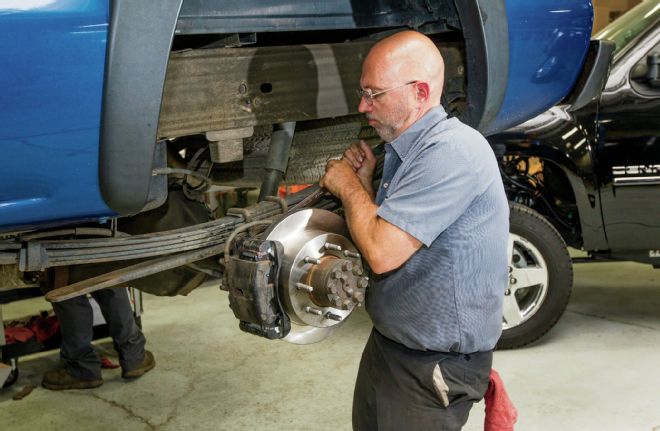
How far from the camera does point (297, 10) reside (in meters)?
1.93

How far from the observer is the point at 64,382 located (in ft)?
12.1

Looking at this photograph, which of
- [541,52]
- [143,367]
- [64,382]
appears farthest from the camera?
[143,367]

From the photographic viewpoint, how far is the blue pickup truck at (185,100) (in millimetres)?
1465

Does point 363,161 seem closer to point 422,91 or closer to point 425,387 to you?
point 422,91

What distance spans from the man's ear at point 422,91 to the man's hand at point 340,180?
255 mm

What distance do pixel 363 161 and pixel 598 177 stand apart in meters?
2.08

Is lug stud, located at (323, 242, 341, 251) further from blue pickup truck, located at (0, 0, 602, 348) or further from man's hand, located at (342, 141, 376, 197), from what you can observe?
man's hand, located at (342, 141, 376, 197)

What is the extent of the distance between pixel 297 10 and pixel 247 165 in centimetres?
79

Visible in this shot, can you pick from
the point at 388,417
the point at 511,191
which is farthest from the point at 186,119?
the point at 511,191

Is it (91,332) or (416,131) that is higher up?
(416,131)

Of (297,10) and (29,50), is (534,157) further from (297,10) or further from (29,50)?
(29,50)

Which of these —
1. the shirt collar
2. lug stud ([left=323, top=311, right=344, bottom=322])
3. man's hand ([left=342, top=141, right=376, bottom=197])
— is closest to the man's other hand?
man's hand ([left=342, top=141, right=376, bottom=197])

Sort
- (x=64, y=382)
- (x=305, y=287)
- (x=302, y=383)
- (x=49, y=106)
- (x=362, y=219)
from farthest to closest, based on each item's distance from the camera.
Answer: (x=64, y=382)
(x=302, y=383)
(x=362, y=219)
(x=305, y=287)
(x=49, y=106)

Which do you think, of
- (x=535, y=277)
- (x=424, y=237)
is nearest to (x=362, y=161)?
(x=424, y=237)
